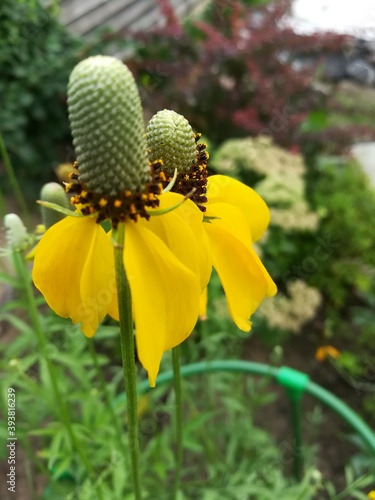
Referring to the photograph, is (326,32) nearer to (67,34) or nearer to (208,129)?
(208,129)

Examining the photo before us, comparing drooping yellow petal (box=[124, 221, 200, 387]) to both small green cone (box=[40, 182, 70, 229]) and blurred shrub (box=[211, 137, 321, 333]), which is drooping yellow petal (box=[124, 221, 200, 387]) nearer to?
small green cone (box=[40, 182, 70, 229])

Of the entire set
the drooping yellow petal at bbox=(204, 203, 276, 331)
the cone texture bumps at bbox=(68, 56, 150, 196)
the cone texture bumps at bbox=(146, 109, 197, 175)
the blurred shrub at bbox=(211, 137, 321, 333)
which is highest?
the cone texture bumps at bbox=(68, 56, 150, 196)

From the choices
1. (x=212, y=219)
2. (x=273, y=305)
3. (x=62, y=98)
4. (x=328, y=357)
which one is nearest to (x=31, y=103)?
(x=62, y=98)

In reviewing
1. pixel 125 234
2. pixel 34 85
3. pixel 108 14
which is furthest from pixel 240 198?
pixel 108 14

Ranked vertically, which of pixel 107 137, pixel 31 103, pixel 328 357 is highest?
pixel 107 137

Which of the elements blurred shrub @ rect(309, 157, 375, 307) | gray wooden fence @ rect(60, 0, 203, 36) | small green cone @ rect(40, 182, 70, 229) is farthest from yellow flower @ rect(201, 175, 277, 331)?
gray wooden fence @ rect(60, 0, 203, 36)
